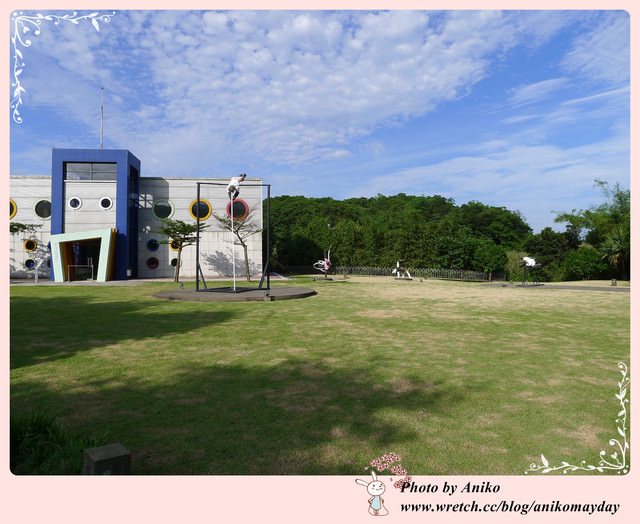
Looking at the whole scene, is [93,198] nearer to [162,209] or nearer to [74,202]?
[74,202]

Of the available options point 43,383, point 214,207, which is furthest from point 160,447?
point 214,207

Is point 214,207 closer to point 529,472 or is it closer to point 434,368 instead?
point 434,368

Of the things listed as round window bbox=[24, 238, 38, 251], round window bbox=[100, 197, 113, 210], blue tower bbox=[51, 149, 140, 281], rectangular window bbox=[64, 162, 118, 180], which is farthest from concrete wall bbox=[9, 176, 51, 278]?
round window bbox=[100, 197, 113, 210]

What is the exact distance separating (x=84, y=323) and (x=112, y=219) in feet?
73.4

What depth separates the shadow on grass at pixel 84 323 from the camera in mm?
6836

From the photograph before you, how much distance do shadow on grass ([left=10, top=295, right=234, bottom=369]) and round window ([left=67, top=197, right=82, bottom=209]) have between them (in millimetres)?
16668

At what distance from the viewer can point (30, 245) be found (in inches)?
1186

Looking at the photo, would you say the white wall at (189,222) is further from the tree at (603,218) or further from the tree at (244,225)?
the tree at (603,218)

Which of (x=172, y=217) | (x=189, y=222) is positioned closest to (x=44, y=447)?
(x=189, y=222)

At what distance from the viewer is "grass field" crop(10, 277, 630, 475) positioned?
10.7 feet

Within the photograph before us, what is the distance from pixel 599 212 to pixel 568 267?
15225mm

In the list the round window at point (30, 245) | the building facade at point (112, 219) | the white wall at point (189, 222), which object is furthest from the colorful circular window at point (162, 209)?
the round window at point (30, 245)

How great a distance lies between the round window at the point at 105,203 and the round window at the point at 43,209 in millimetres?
5182

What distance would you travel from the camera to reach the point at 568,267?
3725 cm
